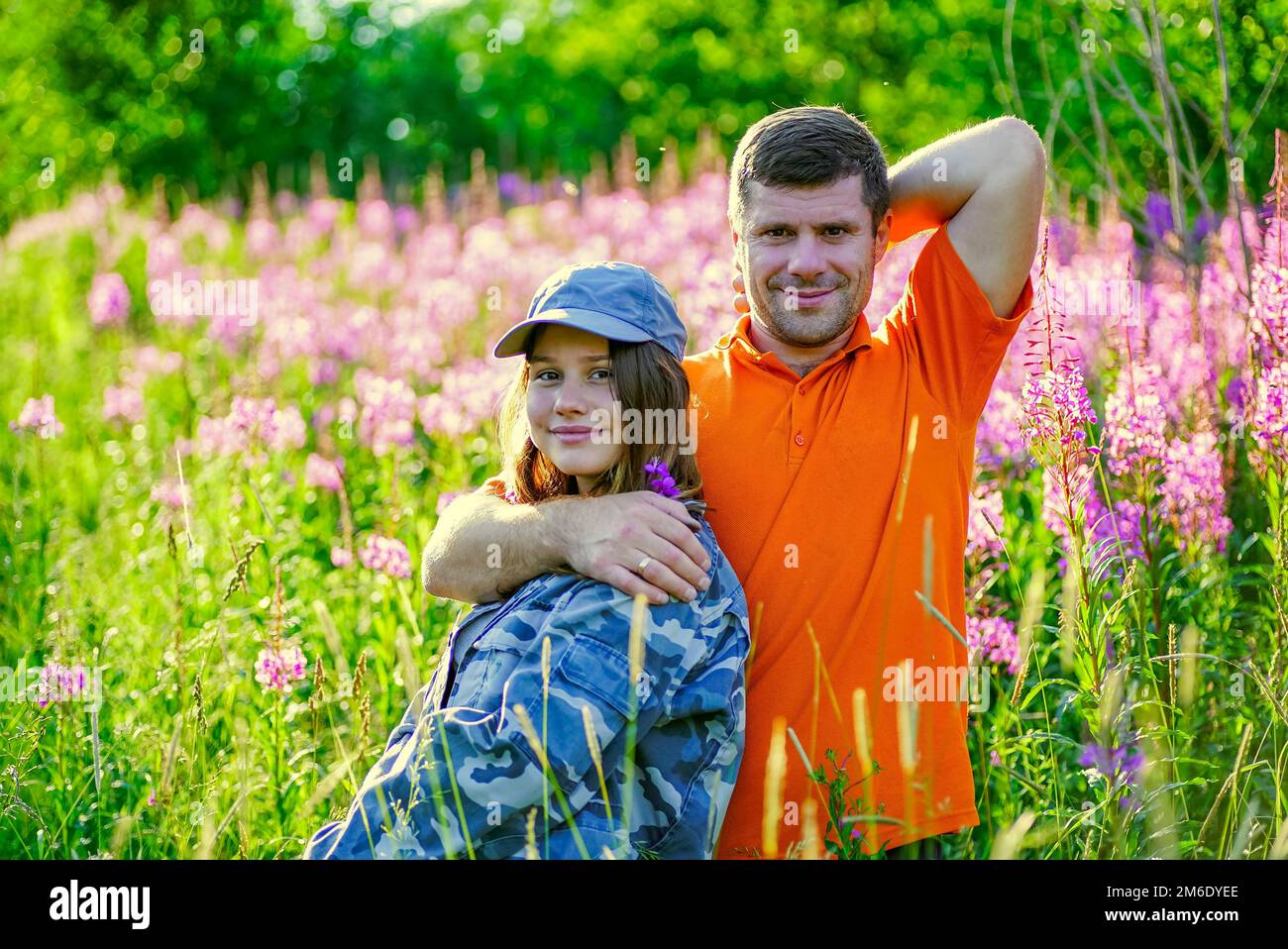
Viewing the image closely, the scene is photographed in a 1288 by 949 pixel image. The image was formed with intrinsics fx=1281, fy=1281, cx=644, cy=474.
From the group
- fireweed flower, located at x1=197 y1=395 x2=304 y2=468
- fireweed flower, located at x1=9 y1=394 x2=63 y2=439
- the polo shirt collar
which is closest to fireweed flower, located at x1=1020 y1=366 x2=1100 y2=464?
the polo shirt collar

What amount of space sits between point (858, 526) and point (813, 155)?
88cm

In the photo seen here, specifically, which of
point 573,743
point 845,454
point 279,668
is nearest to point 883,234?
point 845,454

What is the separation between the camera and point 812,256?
305 cm

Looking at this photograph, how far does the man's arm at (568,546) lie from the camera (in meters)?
2.63

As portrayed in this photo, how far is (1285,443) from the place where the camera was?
3133 mm

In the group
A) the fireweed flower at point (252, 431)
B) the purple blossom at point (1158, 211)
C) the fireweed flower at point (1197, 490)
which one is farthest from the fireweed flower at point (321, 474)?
the purple blossom at point (1158, 211)

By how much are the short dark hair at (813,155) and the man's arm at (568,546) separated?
870mm

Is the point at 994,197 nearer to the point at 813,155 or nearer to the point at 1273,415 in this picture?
the point at 813,155

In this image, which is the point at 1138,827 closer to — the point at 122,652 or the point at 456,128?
the point at 122,652

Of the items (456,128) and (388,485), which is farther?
(456,128)

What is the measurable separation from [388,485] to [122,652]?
40.6 inches

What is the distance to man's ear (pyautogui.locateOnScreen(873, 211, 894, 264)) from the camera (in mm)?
3184
